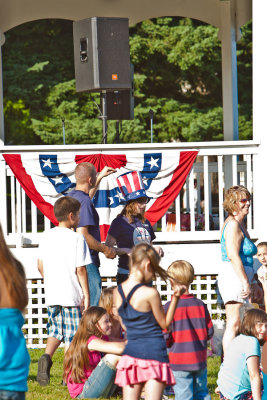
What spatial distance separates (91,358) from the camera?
24.0 ft

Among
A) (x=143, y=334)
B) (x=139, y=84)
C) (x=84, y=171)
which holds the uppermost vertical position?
(x=139, y=84)

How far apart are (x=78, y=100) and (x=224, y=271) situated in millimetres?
17540

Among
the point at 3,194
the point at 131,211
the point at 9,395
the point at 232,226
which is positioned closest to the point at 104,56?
the point at 3,194

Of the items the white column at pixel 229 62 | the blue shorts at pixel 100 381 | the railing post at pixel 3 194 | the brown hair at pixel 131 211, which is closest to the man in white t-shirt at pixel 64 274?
the blue shorts at pixel 100 381

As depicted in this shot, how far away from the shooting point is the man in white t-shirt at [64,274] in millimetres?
7238

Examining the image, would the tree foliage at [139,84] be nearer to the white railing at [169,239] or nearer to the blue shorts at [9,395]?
the white railing at [169,239]

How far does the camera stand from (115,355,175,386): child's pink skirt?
5.45 meters

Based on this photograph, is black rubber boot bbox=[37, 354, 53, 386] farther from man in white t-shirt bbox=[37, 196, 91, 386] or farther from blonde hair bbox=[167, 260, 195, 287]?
blonde hair bbox=[167, 260, 195, 287]

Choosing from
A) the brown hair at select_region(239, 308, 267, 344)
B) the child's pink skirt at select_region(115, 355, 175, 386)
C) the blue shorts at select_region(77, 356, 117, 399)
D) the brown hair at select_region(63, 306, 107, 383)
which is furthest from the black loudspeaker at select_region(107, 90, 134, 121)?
the child's pink skirt at select_region(115, 355, 175, 386)

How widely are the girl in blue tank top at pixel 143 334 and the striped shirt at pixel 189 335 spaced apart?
28.9 inches

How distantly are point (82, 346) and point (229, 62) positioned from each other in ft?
21.2

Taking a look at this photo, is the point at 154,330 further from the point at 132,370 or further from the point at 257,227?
the point at 257,227

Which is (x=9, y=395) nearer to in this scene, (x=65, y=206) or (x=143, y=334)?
(x=143, y=334)

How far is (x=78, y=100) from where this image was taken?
2492cm
